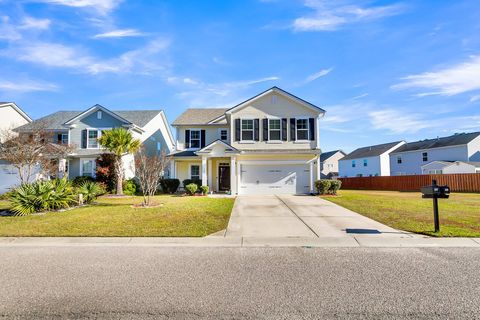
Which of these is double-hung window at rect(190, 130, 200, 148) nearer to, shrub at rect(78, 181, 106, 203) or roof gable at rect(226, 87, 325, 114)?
roof gable at rect(226, 87, 325, 114)

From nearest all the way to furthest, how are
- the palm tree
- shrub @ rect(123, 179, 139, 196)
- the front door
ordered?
the palm tree < shrub @ rect(123, 179, 139, 196) < the front door

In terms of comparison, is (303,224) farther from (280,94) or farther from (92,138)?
(92,138)

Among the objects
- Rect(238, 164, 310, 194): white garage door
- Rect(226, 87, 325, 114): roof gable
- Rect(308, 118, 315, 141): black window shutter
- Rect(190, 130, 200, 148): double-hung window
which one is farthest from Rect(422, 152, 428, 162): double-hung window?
Rect(190, 130, 200, 148): double-hung window

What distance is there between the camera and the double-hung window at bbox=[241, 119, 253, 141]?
70.3 ft

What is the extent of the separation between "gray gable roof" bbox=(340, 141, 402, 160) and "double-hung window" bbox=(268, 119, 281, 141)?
29.1 metres

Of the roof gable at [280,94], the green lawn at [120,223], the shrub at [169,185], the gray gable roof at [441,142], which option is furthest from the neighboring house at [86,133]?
the gray gable roof at [441,142]

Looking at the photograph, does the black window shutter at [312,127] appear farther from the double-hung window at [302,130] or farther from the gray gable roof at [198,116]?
the gray gable roof at [198,116]

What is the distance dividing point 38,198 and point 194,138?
14.6 m

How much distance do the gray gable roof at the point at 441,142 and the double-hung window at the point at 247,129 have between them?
29.5 meters

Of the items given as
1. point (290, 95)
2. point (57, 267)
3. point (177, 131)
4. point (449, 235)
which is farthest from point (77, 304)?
point (177, 131)

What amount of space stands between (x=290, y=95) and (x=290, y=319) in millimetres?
19494

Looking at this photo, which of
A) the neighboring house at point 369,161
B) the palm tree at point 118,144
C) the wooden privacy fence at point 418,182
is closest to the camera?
the palm tree at point 118,144

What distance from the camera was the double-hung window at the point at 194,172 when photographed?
23.6m

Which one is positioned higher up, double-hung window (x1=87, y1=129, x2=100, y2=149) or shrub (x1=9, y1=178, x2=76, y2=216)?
double-hung window (x1=87, y1=129, x2=100, y2=149)
